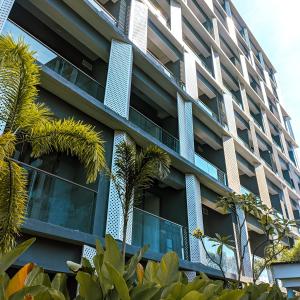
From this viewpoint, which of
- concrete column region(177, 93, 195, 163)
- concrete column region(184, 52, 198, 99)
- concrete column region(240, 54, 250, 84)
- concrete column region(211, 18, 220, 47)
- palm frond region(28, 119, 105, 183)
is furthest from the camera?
concrete column region(240, 54, 250, 84)

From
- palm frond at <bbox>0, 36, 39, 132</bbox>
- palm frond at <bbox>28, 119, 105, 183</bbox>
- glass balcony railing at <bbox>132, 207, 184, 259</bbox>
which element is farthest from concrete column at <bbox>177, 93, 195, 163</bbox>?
palm frond at <bbox>0, 36, 39, 132</bbox>

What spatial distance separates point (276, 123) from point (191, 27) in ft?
54.7

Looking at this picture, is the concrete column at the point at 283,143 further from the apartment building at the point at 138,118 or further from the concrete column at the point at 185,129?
the concrete column at the point at 185,129

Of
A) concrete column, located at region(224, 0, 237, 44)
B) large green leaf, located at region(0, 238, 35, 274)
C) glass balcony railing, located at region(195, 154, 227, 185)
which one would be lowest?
large green leaf, located at region(0, 238, 35, 274)

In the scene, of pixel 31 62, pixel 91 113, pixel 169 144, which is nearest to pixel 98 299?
pixel 31 62

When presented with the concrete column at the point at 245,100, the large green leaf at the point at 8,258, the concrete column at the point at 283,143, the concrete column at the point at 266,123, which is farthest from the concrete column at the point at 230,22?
the large green leaf at the point at 8,258

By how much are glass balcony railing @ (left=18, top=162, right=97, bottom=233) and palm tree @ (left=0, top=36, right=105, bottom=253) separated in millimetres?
1560

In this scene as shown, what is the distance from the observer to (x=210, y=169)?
17.5 m

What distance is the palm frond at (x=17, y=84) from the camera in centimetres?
616

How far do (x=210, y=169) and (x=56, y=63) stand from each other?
10.2 m

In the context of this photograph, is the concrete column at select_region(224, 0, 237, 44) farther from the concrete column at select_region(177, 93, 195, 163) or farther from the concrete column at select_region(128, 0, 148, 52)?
the concrete column at select_region(128, 0, 148, 52)

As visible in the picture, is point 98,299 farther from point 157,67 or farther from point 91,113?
point 157,67

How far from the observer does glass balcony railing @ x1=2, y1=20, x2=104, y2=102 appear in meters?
9.57

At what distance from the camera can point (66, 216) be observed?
29.6 ft
